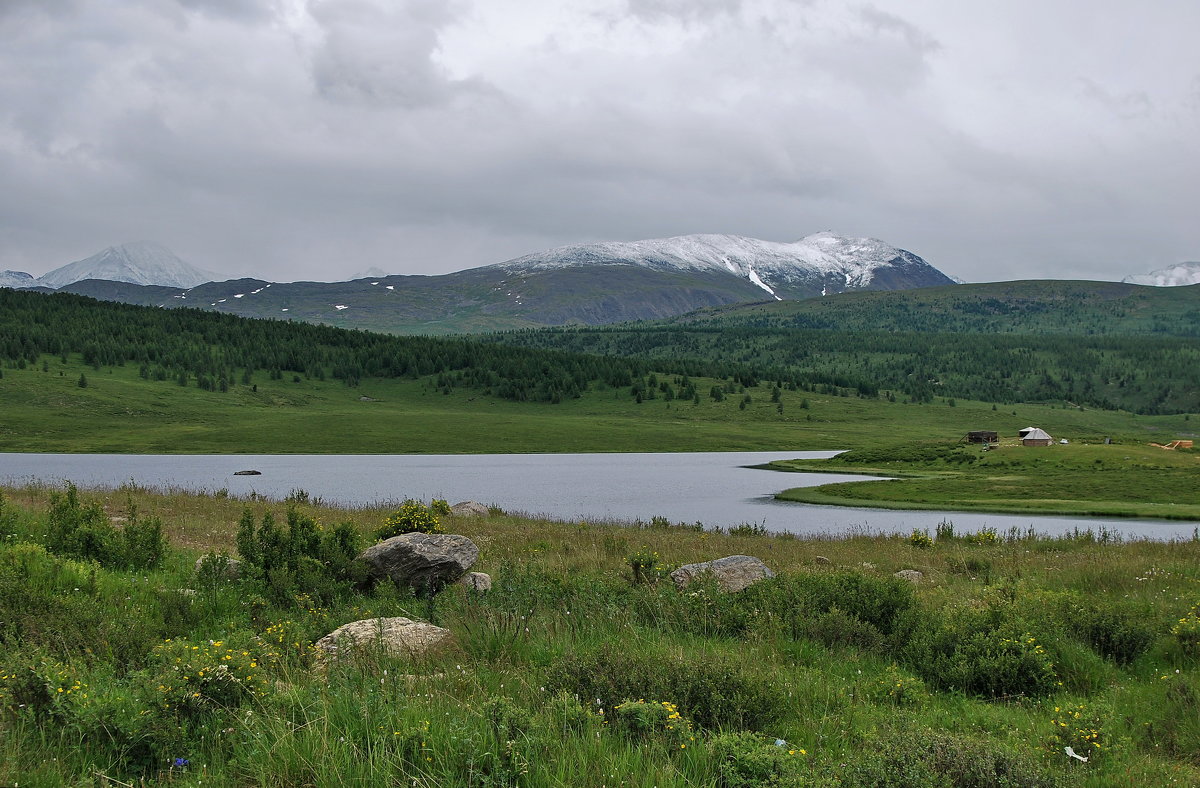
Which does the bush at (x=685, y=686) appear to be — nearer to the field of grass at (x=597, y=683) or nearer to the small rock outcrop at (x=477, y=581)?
the field of grass at (x=597, y=683)

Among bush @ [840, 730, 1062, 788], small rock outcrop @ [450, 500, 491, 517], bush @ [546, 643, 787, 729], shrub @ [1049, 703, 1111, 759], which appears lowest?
small rock outcrop @ [450, 500, 491, 517]

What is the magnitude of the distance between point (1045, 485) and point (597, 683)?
6504 cm

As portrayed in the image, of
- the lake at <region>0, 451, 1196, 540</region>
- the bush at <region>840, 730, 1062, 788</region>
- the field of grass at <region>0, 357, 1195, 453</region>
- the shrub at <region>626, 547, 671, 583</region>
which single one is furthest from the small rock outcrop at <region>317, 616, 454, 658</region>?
the field of grass at <region>0, 357, 1195, 453</region>

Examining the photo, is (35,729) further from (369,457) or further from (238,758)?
(369,457)

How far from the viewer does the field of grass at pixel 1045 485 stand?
52.6m

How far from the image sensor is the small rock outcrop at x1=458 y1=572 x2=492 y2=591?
44.8 feet

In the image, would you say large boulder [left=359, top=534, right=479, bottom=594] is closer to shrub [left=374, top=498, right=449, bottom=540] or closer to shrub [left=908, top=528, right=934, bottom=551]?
shrub [left=374, top=498, right=449, bottom=540]

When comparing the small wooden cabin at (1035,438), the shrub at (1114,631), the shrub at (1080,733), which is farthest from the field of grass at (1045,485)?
the shrub at (1080,733)

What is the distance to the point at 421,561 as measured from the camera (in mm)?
14078

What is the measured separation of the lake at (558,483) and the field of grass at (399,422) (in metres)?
11.8

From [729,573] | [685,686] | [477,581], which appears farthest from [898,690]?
[477,581]

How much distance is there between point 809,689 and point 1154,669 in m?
5.12

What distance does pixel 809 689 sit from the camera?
8.43m

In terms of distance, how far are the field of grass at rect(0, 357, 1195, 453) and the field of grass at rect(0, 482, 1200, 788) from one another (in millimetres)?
110835
